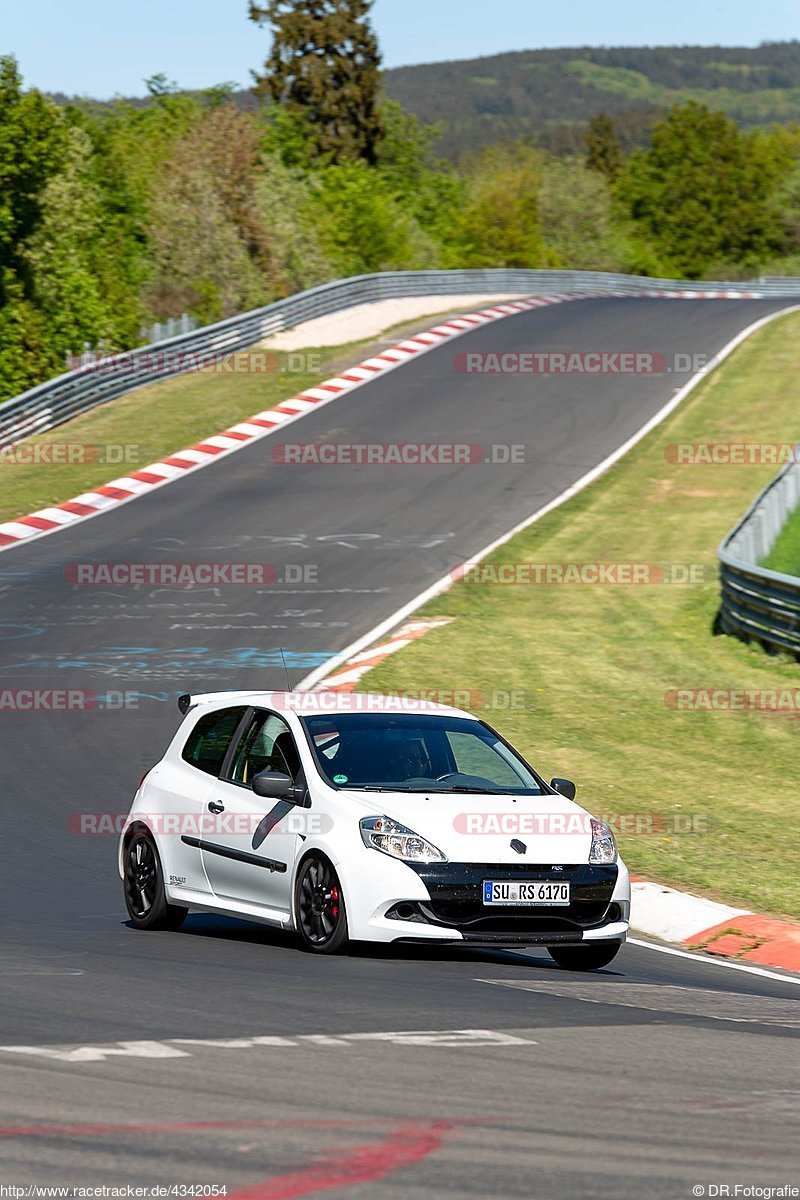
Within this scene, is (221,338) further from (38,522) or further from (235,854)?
(235,854)

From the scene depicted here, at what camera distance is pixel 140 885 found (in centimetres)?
1129

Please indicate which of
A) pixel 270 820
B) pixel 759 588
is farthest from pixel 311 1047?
pixel 759 588

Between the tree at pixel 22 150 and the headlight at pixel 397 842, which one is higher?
the tree at pixel 22 150

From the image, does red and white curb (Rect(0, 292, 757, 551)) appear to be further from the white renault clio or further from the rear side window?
the white renault clio

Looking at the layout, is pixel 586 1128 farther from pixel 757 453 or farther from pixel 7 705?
pixel 757 453

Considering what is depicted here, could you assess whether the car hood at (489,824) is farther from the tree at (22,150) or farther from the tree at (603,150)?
the tree at (603,150)

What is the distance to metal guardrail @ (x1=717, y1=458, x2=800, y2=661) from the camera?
70.9 ft

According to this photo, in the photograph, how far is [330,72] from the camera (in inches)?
4304

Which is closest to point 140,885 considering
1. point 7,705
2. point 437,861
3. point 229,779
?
point 229,779

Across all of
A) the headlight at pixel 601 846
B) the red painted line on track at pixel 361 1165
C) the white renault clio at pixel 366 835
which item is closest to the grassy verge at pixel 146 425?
the white renault clio at pixel 366 835

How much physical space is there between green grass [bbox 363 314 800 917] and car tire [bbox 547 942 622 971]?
231cm

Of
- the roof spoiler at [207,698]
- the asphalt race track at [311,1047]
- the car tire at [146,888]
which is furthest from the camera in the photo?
the roof spoiler at [207,698]

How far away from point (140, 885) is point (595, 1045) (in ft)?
14.5

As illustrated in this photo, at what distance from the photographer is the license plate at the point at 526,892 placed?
977 centimetres
